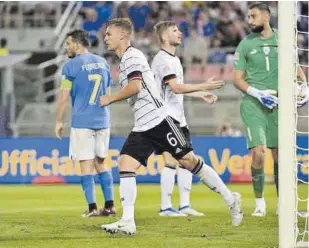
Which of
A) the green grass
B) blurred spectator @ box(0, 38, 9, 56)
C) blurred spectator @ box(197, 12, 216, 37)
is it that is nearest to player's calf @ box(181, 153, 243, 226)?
the green grass

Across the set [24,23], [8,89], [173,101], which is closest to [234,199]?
[173,101]

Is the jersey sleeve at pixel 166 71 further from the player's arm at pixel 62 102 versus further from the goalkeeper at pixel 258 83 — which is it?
the player's arm at pixel 62 102

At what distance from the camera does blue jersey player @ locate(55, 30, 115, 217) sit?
10.4m

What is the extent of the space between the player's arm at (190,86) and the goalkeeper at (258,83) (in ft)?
4.98

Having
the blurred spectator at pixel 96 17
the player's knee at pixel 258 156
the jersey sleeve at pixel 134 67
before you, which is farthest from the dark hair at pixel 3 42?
the jersey sleeve at pixel 134 67

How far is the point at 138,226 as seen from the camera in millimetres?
9195

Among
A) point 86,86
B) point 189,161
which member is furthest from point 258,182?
point 86,86

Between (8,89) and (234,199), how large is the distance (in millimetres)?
12570

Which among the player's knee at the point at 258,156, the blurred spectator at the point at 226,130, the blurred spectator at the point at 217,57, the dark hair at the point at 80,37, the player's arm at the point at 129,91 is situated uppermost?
the dark hair at the point at 80,37

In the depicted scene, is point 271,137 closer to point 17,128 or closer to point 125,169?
point 125,169

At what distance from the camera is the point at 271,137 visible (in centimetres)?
1031

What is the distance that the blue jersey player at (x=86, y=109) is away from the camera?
10.4 metres

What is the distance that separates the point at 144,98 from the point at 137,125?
244 millimetres

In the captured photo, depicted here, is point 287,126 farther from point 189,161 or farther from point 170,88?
point 170,88
